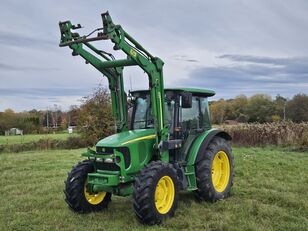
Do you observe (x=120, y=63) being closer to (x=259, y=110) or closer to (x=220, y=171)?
(x=220, y=171)

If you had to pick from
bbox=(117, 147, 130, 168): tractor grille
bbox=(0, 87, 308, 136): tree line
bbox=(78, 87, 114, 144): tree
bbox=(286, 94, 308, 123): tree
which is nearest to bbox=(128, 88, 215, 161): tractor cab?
bbox=(117, 147, 130, 168): tractor grille

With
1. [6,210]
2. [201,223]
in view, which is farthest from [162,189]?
[6,210]

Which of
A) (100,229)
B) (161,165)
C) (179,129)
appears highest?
(179,129)

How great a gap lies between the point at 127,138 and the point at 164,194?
3.67 ft

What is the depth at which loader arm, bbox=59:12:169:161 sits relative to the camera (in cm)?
576

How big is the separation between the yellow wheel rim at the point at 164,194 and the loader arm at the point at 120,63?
630 mm

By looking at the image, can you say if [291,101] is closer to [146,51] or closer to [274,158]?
[274,158]

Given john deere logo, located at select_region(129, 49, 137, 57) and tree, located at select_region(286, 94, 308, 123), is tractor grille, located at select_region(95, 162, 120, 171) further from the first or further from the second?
tree, located at select_region(286, 94, 308, 123)

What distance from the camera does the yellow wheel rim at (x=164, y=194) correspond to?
238 inches

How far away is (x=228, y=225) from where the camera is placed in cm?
568

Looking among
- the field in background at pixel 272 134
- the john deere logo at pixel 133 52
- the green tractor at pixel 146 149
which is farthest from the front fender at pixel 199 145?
the field in background at pixel 272 134

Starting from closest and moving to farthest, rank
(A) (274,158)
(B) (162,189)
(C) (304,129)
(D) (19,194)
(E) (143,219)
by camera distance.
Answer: (E) (143,219), (B) (162,189), (D) (19,194), (A) (274,158), (C) (304,129)

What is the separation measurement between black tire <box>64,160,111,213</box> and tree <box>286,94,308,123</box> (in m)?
26.1

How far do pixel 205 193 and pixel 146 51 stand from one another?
2817mm
